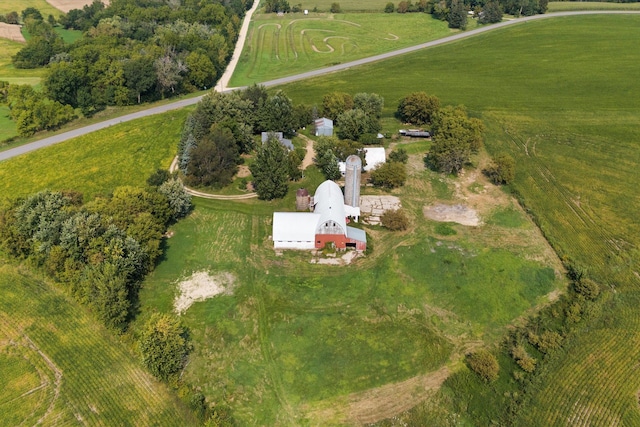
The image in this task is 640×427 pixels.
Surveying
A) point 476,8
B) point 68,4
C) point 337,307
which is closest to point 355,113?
point 337,307

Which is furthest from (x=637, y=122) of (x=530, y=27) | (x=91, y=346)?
(x=91, y=346)

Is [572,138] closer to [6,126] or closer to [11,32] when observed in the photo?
[6,126]

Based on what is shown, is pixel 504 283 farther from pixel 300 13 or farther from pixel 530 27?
pixel 300 13

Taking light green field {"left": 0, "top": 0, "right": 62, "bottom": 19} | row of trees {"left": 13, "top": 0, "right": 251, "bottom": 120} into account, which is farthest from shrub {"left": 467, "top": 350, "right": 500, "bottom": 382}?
light green field {"left": 0, "top": 0, "right": 62, "bottom": 19}

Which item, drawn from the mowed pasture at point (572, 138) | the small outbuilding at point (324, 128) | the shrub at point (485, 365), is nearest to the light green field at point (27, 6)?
the mowed pasture at point (572, 138)

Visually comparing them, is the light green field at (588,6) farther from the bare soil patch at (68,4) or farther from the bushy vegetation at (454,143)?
the bare soil patch at (68,4)

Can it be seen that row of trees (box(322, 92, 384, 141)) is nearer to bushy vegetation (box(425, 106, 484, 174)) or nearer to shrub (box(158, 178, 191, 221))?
bushy vegetation (box(425, 106, 484, 174))
